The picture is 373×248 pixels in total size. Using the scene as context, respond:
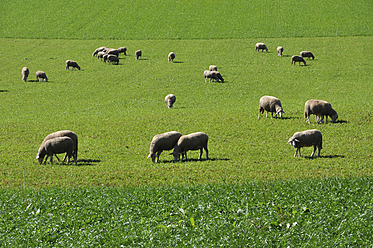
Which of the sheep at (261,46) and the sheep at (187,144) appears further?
the sheep at (261,46)

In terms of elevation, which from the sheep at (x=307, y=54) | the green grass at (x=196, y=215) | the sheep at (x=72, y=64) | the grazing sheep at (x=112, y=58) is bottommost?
the green grass at (x=196, y=215)

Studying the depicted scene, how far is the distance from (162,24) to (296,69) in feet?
116

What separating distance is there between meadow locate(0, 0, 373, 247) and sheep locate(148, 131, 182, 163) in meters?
0.65

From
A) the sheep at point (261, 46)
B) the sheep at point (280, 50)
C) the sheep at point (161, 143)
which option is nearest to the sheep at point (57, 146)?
the sheep at point (161, 143)

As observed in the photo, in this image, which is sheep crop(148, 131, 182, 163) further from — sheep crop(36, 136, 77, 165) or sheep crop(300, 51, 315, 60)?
sheep crop(300, 51, 315, 60)

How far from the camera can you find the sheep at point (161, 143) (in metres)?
22.9

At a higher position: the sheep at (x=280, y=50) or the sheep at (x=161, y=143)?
the sheep at (x=280, y=50)

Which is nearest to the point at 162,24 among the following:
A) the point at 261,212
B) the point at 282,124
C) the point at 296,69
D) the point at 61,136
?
the point at 296,69

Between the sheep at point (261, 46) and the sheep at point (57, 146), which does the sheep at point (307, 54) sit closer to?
the sheep at point (261, 46)

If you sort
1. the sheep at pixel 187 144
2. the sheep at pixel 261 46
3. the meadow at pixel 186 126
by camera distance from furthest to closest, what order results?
the sheep at pixel 261 46, the sheep at pixel 187 144, the meadow at pixel 186 126

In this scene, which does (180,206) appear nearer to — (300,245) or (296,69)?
(300,245)

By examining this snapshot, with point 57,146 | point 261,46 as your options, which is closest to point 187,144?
point 57,146

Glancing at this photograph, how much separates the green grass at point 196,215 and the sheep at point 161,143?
17.7 feet

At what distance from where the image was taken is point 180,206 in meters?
15.5
